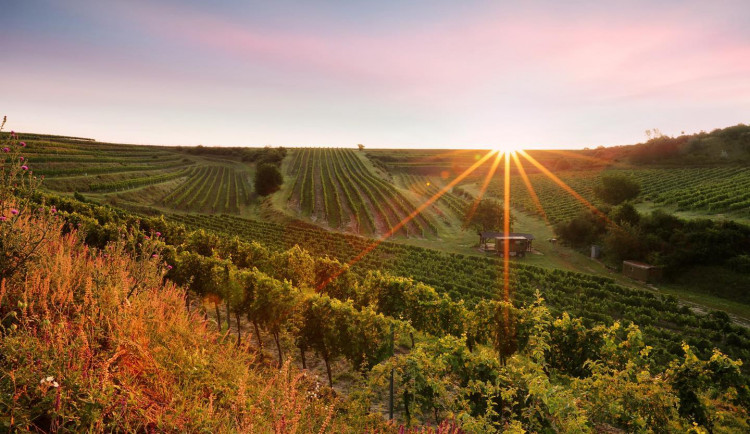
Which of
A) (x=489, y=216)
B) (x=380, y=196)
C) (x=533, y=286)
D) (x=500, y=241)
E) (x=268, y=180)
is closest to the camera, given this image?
(x=533, y=286)

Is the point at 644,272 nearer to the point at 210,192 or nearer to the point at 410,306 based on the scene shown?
the point at 410,306

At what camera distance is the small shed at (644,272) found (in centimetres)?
2969

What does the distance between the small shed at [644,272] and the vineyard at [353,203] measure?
2184 cm

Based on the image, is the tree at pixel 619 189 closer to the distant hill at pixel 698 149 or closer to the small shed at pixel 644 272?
the small shed at pixel 644 272

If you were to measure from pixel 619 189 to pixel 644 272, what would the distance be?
102ft

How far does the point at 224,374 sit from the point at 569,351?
11.4 meters

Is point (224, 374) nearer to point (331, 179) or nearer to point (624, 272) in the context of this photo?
point (624, 272)

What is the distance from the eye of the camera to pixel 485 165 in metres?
128

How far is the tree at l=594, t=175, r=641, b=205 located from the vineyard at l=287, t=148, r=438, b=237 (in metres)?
30.3

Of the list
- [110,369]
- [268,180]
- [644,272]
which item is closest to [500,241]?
[644,272]

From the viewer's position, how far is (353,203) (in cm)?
5612

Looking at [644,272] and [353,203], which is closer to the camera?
[644,272]

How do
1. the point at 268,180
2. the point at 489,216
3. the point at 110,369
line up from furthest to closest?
the point at 268,180
the point at 489,216
the point at 110,369

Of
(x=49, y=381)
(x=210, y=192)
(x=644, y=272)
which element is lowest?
(x=644, y=272)
